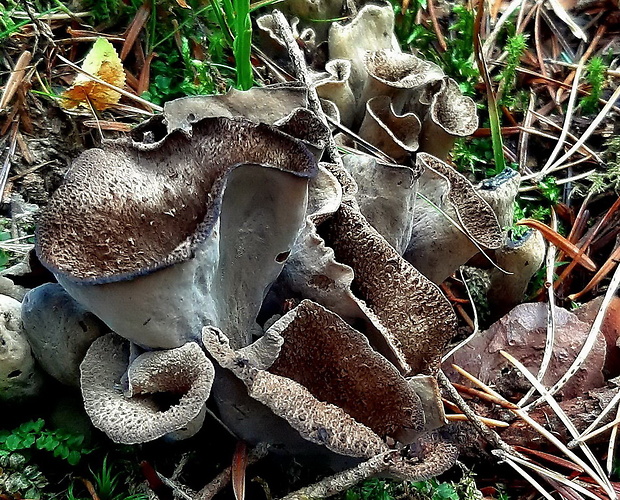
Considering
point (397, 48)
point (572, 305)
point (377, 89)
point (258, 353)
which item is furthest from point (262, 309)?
point (397, 48)

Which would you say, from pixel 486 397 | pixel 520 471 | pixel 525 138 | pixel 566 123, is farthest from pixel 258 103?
pixel 566 123

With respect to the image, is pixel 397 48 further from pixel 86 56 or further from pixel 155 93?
pixel 86 56

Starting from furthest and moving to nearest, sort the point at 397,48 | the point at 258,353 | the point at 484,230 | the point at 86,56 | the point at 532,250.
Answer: the point at 397,48
the point at 86,56
the point at 532,250
the point at 484,230
the point at 258,353

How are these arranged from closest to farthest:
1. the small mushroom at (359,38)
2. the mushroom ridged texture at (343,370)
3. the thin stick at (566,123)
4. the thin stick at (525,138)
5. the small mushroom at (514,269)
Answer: the mushroom ridged texture at (343,370)
the small mushroom at (514,269)
the small mushroom at (359,38)
the thin stick at (566,123)
the thin stick at (525,138)

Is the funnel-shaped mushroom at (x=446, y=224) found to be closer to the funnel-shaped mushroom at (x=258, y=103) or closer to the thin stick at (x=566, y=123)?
the funnel-shaped mushroom at (x=258, y=103)

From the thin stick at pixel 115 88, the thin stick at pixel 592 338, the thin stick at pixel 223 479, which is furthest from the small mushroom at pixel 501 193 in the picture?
the thin stick at pixel 115 88

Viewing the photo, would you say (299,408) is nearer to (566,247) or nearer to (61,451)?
(61,451)
